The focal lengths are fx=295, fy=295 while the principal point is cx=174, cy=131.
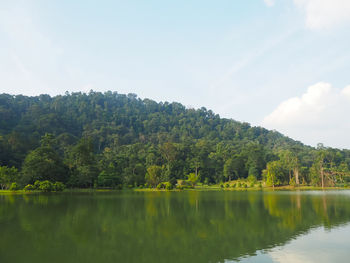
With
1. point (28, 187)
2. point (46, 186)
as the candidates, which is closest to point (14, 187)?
point (28, 187)

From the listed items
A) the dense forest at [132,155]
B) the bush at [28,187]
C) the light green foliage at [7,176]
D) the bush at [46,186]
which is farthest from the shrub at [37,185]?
the light green foliage at [7,176]

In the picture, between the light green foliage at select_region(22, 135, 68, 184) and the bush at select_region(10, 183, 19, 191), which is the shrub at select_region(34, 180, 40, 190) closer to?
the light green foliage at select_region(22, 135, 68, 184)

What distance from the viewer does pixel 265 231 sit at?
15.9 m

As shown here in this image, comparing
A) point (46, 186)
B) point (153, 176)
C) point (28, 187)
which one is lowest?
point (28, 187)

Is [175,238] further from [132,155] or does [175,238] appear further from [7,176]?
[132,155]

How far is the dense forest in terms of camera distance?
64.8 metres

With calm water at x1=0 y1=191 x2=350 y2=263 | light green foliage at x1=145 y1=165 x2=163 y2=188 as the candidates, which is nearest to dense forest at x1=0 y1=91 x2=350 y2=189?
light green foliage at x1=145 y1=165 x2=163 y2=188

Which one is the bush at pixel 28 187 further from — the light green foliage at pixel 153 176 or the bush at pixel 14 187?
the light green foliage at pixel 153 176

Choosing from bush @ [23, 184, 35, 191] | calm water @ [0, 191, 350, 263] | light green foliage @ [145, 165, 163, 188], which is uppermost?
light green foliage @ [145, 165, 163, 188]

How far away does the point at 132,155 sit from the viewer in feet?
285

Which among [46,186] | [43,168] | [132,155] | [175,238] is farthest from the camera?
[132,155]

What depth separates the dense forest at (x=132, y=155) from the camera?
64750 millimetres

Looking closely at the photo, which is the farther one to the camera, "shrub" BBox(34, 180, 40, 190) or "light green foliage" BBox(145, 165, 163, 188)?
"light green foliage" BBox(145, 165, 163, 188)

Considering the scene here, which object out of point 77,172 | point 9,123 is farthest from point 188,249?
point 9,123
